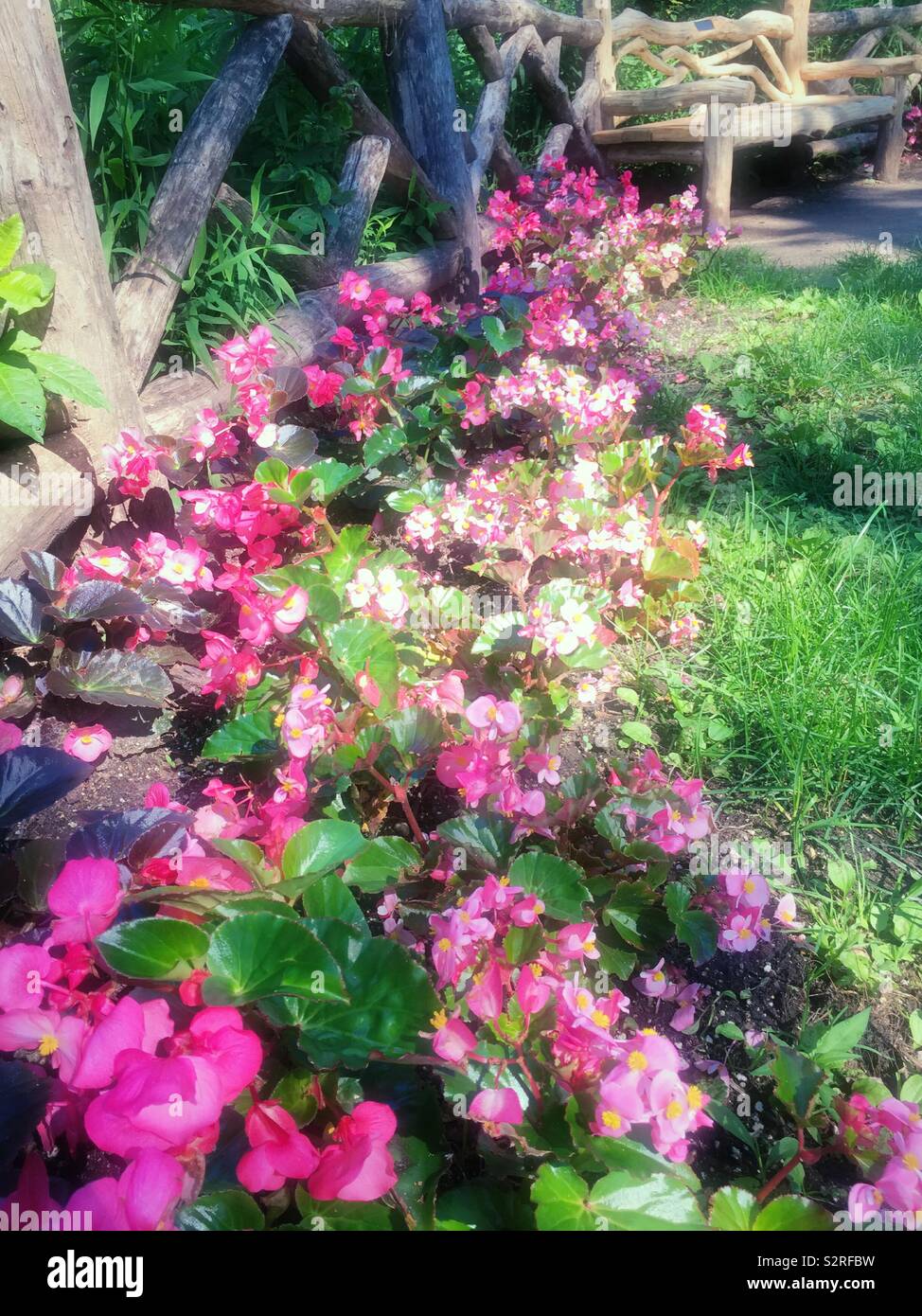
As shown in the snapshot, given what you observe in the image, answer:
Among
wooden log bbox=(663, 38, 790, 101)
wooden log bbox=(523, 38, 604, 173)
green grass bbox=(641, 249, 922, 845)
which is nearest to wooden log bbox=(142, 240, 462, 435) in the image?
green grass bbox=(641, 249, 922, 845)

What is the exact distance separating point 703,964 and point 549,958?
1.67 feet

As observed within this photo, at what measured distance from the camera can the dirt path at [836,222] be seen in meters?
5.09

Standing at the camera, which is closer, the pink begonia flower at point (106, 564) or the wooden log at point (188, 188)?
the pink begonia flower at point (106, 564)

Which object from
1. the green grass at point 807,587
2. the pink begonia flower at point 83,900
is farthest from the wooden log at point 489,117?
the pink begonia flower at point 83,900

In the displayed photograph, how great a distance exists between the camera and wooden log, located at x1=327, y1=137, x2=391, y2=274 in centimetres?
315

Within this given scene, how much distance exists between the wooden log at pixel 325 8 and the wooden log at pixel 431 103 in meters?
0.10

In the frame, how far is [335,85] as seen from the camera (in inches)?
126

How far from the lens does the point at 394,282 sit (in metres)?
3.33

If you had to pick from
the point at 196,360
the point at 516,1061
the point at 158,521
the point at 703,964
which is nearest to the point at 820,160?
the point at 196,360

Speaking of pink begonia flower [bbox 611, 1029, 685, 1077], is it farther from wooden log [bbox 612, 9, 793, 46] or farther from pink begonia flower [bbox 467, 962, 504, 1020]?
wooden log [bbox 612, 9, 793, 46]

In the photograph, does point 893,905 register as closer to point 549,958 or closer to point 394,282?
point 549,958

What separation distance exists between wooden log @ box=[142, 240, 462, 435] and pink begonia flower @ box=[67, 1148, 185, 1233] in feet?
6.39

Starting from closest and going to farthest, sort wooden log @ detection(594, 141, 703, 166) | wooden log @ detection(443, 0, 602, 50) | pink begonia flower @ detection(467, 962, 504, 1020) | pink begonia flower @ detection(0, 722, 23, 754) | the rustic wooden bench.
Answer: pink begonia flower @ detection(467, 962, 504, 1020) < pink begonia flower @ detection(0, 722, 23, 754) < wooden log @ detection(443, 0, 602, 50) < the rustic wooden bench < wooden log @ detection(594, 141, 703, 166)

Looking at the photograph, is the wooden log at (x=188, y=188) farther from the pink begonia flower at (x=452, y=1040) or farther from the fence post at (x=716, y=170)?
the fence post at (x=716, y=170)
